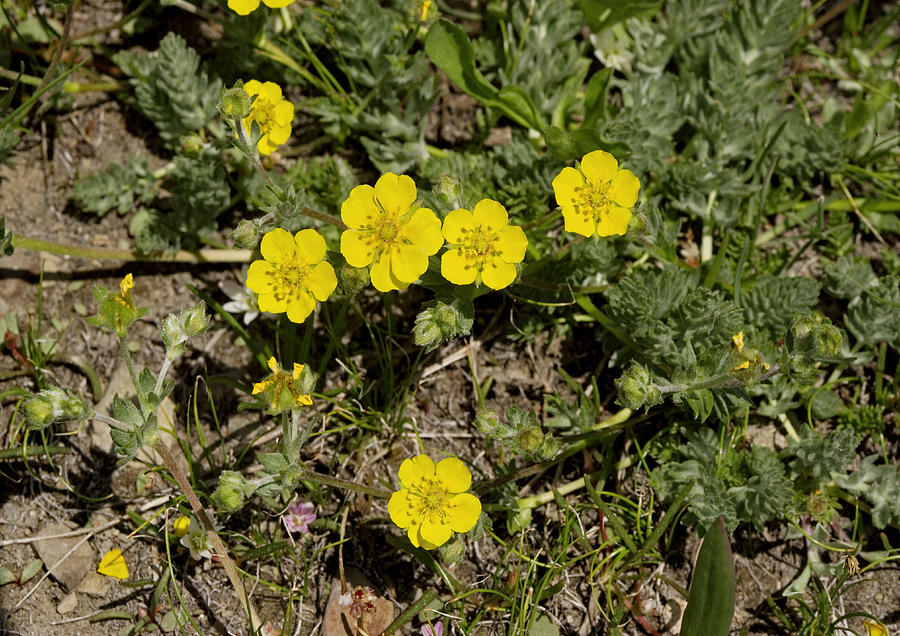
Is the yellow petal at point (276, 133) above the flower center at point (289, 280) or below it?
above

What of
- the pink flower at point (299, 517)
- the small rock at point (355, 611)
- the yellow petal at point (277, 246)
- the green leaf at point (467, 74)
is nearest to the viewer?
the yellow petal at point (277, 246)

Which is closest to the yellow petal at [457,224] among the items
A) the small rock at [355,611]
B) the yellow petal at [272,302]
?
the yellow petal at [272,302]

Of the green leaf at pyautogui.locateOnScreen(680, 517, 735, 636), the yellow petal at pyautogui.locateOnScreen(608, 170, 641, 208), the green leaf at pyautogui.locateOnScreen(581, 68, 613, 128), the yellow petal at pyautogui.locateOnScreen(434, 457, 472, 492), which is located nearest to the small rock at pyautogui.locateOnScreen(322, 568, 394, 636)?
the yellow petal at pyautogui.locateOnScreen(434, 457, 472, 492)

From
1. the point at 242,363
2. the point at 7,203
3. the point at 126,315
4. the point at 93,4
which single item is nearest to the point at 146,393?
the point at 126,315

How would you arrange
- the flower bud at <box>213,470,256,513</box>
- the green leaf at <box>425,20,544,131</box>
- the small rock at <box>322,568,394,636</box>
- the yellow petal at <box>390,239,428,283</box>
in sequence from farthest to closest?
the green leaf at <box>425,20,544,131</box>, the small rock at <box>322,568,394,636</box>, the yellow petal at <box>390,239,428,283</box>, the flower bud at <box>213,470,256,513</box>

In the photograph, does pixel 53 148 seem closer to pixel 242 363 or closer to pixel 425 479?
pixel 242 363

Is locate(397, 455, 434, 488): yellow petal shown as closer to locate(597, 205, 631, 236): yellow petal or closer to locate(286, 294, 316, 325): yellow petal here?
locate(286, 294, 316, 325): yellow petal

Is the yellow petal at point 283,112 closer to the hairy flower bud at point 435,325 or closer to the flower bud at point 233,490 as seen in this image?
the hairy flower bud at point 435,325
